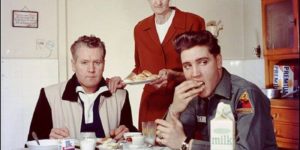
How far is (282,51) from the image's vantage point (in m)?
2.29

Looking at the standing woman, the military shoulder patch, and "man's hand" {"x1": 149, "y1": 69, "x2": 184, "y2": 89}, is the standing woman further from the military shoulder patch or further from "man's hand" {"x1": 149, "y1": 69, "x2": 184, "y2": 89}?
the military shoulder patch

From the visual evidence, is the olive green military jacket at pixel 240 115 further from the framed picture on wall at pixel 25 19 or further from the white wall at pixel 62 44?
the framed picture on wall at pixel 25 19

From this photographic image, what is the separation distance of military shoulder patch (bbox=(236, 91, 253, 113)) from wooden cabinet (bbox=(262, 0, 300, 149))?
1029 mm

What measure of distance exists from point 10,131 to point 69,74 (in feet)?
1.21

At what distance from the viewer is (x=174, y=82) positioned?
5.67 ft

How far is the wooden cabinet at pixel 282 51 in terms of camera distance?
219 cm

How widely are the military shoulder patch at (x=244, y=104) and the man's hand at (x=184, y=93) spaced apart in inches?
5.5

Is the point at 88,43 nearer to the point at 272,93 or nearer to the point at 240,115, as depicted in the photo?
the point at 240,115

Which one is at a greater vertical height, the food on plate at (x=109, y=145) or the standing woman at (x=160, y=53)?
the standing woman at (x=160, y=53)

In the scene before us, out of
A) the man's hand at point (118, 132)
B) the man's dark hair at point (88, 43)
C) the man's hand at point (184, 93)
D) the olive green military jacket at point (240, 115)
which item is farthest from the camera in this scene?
the man's dark hair at point (88, 43)

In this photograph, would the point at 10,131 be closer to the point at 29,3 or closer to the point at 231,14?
the point at 29,3

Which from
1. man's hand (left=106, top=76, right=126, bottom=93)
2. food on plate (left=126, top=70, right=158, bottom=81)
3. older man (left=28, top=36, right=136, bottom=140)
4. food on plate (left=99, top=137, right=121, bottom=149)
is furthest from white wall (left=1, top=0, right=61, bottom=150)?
food on plate (left=99, top=137, right=121, bottom=149)

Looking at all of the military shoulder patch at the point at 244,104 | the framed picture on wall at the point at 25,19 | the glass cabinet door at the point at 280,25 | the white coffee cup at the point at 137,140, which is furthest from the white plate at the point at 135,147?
the glass cabinet door at the point at 280,25

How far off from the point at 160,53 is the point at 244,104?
0.64m
